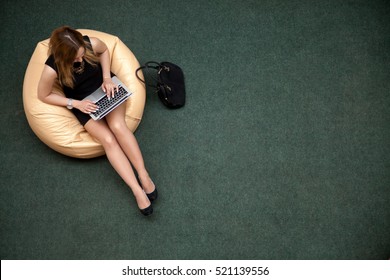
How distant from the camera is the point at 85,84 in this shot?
8.42 ft

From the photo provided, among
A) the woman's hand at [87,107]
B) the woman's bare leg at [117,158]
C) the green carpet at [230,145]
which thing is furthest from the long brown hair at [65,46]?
the green carpet at [230,145]

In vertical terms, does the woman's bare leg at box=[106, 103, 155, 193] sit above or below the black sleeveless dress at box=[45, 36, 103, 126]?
below

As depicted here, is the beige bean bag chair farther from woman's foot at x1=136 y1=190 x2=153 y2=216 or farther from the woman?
woman's foot at x1=136 y1=190 x2=153 y2=216

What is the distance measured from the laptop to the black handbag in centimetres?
29

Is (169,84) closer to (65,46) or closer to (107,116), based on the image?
(107,116)

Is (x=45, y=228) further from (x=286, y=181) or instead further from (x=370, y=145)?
(x=370, y=145)

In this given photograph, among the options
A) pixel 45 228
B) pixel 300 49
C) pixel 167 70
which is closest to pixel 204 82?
pixel 167 70

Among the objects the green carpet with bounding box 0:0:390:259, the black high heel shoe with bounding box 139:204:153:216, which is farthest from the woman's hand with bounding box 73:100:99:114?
the black high heel shoe with bounding box 139:204:153:216

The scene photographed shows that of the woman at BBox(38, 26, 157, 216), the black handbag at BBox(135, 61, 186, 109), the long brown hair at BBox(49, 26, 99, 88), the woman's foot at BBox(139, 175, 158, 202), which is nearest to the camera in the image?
the long brown hair at BBox(49, 26, 99, 88)

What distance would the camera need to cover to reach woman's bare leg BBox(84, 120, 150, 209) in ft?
8.39

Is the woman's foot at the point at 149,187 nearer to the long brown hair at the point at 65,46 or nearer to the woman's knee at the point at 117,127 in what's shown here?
the woman's knee at the point at 117,127

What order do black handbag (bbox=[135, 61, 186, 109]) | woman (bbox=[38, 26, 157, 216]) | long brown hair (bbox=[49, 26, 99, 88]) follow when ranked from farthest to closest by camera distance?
black handbag (bbox=[135, 61, 186, 109])
woman (bbox=[38, 26, 157, 216])
long brown hair (bbox=[49, 26, 99, 88])

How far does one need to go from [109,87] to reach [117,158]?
49 cm

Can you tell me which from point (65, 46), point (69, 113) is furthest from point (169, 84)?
point (65, 46)
